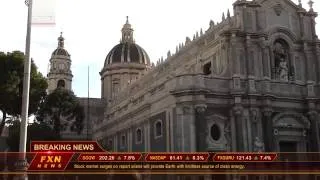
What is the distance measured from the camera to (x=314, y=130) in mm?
44406

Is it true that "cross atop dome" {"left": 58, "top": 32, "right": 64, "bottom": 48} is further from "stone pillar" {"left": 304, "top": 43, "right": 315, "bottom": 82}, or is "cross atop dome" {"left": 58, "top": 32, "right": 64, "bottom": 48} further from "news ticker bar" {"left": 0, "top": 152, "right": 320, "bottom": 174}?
"news ticker bar" {"left": 0, "top": 152, "right": 320, "bottom": 174}

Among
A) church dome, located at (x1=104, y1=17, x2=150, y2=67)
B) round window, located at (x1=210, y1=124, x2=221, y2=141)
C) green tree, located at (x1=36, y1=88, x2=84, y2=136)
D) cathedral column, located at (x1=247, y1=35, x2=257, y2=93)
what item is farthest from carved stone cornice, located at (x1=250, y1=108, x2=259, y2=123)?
church dome, located at (x1=104, y1=17, x2=150, y2=67)

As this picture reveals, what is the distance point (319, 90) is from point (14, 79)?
29446mm

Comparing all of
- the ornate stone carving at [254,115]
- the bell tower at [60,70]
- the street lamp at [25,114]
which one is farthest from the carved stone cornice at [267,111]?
the bell tower at [60,70]

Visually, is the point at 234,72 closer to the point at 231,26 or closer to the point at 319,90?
the point at 231,26

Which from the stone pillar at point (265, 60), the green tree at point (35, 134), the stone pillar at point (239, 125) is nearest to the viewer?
the stone pillar at point (239, 125)

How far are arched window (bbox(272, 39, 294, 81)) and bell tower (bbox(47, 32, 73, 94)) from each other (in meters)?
50.0

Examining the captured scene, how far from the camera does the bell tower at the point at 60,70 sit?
286ft

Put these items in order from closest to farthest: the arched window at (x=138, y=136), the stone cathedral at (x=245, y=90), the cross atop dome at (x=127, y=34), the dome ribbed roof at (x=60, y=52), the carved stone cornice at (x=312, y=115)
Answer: the stone cathedral at (x=245, y=90) → the carved stone cornice at (x=312, y=115) → the arched window at (x=138, y=136) → the cross atop dome at (x=127, y=34) → the dome ribbed roof at (x=60, y=52)

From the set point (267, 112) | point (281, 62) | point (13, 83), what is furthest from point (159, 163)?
point (281, 62)

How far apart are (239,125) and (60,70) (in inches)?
2073

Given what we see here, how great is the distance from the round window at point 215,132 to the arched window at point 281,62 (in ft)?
27.3

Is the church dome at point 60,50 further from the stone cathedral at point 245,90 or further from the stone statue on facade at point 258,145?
the stone statue on facade at point 258,145

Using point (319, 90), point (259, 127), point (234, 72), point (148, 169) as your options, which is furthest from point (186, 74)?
point (148, 169)
